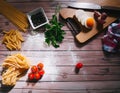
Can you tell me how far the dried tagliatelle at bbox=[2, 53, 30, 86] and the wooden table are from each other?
0.04 meters

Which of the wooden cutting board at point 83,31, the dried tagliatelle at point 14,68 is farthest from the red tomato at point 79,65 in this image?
the dried tagliatelle at point 14,68

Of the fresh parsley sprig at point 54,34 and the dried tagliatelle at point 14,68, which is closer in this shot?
the dried tagliatelle at point 14,68

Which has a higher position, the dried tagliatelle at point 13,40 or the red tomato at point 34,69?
the dried tagliatelle at point 13,40

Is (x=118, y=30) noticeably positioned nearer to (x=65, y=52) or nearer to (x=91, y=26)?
(x=91, y=26)

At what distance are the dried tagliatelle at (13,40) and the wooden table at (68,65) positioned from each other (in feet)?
0.09

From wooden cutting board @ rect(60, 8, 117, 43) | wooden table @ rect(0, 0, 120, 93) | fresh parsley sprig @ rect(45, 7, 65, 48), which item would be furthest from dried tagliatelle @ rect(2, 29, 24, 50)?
wooden cutting board @ rect(60, 8, 117, 43)

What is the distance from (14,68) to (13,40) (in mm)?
175

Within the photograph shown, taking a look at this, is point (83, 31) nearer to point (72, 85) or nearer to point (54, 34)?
point (54, 34)

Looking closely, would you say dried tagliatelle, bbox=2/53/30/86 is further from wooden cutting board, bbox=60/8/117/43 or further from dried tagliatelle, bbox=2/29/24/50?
wooden cutting board, bbox=60/8/117/43

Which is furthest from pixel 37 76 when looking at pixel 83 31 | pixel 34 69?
pixel 83 31

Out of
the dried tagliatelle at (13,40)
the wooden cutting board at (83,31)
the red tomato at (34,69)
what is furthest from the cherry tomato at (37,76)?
the wooden cutting board at (83,31)

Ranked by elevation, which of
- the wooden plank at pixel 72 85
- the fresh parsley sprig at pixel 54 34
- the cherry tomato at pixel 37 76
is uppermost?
the fresh parsley sprig at pixel 54 34

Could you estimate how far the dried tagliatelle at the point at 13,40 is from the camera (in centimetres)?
151

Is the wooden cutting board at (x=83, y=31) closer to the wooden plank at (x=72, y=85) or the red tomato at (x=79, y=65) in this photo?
the red tomato at (x=79, y=65)
